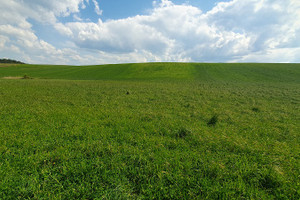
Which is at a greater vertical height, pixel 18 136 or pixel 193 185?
pixel 18 136

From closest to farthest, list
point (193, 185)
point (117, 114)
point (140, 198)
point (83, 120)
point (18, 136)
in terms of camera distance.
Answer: point (140, 198) → point (193, 185) → point (18, 136) → point (83, 120) → point (117, 114)

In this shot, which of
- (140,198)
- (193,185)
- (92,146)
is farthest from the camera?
(92,146)

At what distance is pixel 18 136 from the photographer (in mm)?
4695

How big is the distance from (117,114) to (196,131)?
4.34m

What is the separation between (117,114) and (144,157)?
169 inches

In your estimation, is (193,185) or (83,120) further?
(83,120)

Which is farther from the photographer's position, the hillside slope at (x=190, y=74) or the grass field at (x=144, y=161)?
the hillside slope at (x=190, y=74)

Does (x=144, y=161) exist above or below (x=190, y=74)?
below

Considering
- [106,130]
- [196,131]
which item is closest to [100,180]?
[106,130]

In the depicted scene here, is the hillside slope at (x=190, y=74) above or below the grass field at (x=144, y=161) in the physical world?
above

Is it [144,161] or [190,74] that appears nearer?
[144,161]

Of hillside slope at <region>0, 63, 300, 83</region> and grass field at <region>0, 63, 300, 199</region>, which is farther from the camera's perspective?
hillside slope at <region>0, 63, 300, 83</region>

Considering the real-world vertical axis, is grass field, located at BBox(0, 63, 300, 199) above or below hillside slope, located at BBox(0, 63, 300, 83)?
below

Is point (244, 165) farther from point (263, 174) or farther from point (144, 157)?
point (144, 157)
